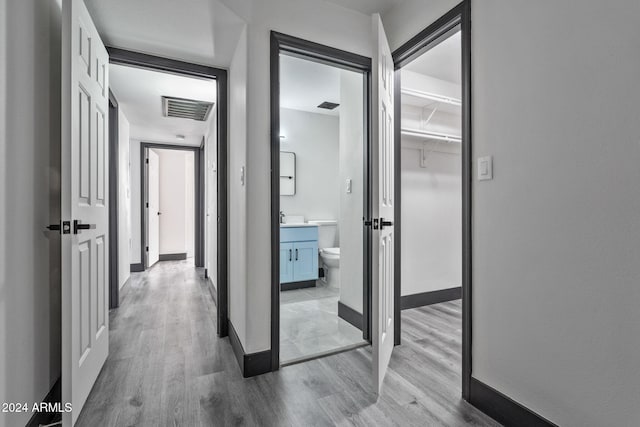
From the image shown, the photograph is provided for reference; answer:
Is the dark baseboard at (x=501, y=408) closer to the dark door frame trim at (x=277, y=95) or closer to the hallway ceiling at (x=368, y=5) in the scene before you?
the dark door frame trim at (x=277, y=95)

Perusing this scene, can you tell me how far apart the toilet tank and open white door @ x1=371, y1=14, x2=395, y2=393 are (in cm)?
249

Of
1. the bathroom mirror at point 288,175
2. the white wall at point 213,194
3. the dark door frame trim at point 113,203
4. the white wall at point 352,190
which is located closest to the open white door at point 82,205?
the white wall at point 213,194

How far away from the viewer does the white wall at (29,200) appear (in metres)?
1.16

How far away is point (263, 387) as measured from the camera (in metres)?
1.74

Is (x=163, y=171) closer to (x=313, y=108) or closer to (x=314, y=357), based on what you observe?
(x=313, y=108)

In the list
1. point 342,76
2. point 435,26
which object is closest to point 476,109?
point 435,26

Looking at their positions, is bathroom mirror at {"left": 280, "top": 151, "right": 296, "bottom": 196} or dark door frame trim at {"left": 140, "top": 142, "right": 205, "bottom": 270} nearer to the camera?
bathroom mirror at {"left": 280, "top": 151, "right": 296, "bottom": 196}

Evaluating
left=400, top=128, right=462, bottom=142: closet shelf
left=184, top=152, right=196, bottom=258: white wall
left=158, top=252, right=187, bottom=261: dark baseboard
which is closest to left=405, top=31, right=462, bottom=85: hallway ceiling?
left=400, top=128, right=462, bottom=142: closet shelf

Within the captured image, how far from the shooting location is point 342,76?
9.19 ft

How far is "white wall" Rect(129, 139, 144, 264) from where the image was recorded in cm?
509

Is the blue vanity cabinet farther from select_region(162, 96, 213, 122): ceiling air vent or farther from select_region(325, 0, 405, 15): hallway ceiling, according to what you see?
select_region(325, 0, 405, 15): hallway ceiling

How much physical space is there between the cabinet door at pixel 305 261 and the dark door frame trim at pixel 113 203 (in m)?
1.90

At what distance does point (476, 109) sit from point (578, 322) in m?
1.06

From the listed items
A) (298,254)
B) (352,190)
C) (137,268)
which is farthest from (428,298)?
(137,268)
